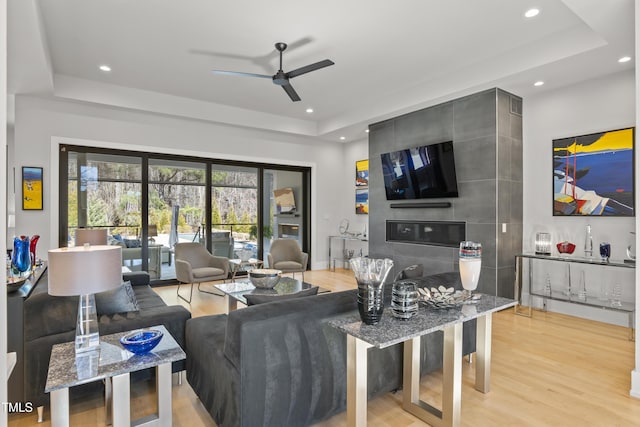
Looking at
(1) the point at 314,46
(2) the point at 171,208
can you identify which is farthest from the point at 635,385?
(2) the point at 171,208

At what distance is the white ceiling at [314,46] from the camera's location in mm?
3174

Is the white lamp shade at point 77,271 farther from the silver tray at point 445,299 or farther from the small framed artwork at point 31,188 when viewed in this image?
the small framed artwork at point 31,188

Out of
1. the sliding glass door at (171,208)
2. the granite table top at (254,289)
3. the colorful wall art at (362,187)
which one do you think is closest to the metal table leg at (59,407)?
the granite table top at (254,289)

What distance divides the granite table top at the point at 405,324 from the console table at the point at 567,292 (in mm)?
2474

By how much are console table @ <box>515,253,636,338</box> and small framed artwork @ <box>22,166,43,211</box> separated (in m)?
6.21

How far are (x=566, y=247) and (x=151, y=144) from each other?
5.88m

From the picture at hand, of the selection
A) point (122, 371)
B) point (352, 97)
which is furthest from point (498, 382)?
point (352, 97)

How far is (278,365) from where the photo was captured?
1818 millimetres

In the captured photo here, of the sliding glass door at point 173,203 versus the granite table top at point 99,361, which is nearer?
the granite table top at point 99,361

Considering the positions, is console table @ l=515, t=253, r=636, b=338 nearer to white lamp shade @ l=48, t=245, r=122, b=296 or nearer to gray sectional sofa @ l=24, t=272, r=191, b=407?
gray sectional sofa @ l=24, t=272, r=191, b=407

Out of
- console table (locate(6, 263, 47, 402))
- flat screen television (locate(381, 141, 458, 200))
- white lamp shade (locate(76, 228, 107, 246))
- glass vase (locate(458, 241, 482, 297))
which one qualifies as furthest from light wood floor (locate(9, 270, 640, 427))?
flat screen television (locate(381, 141, 458, 200))

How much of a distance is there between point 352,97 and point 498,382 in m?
4.35

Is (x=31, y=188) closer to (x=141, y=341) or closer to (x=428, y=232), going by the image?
(x=141, y=341)

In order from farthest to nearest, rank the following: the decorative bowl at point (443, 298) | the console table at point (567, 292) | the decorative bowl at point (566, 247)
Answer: the decorative bowl at point (566, 247), the console table at point (567, 292), the decorative bowl at point (443, 298)
